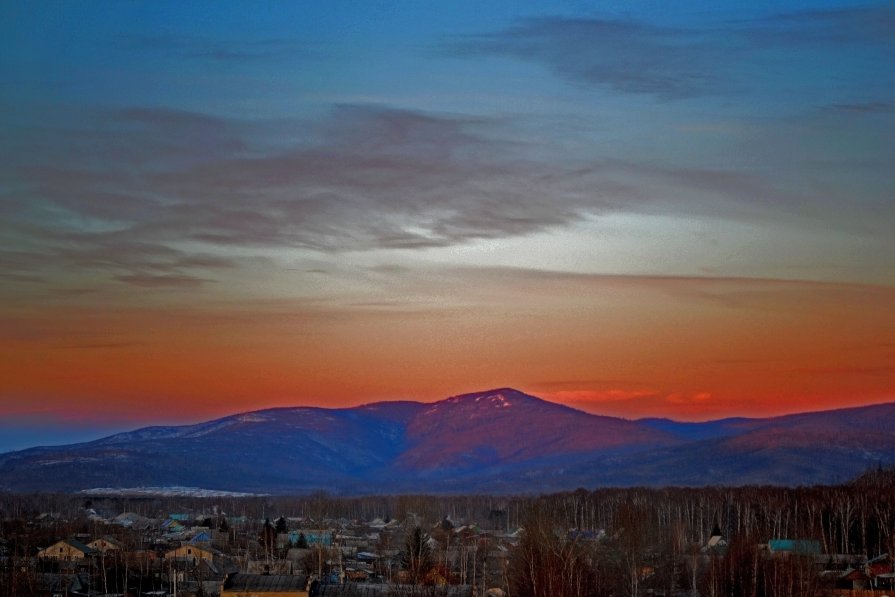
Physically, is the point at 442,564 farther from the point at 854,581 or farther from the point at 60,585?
the point at 854,581

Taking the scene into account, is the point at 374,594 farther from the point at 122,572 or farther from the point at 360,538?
the point at 360,538

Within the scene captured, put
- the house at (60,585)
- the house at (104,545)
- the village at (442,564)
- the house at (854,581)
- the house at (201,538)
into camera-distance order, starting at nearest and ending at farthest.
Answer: the village at (442,564) < the house at (60,585) < the house at (854,581) < the house at (104,545) < the house at (201,538)

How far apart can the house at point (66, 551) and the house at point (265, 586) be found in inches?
919

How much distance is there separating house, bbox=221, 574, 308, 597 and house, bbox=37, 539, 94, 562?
76.6 ft

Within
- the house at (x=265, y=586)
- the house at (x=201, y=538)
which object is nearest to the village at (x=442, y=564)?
the house at (x=265, y=586)

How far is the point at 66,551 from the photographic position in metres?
78.1

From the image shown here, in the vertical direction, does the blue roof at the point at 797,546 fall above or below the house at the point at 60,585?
above

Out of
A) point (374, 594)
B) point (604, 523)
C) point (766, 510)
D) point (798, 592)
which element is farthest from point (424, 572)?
point (604, 523)

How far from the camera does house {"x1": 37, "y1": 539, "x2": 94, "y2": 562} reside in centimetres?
7669

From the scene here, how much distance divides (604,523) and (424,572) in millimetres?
44786

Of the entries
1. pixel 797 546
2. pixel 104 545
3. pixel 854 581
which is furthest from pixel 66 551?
pixel 854 581

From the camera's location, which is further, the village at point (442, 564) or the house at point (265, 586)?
the village at point (442, 564)

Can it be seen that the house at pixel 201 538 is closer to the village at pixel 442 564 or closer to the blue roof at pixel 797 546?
the village at pixel 442 564

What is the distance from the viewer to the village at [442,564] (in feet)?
186
